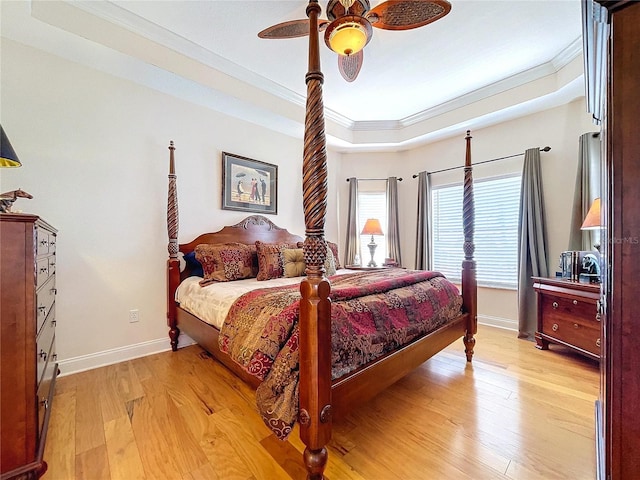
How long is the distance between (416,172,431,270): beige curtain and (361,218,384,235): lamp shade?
0.63m

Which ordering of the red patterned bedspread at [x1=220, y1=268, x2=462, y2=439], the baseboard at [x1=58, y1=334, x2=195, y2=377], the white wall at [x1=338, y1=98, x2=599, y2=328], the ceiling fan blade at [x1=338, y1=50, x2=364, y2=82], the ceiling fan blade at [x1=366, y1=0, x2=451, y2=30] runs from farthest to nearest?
the white wall at [x1=338, y1=98, x2=599, y2=328] → the baseboard at [x1=58, y1=334, x2=195, y2=377] → the ceiling fan blade at [x1=338, y1=50, x2=364, y2=82] → the ceiling fan blade at [x1=366, y1=0, x2=451, y2=30] → the red patterned bedspread at [x1=220, y1=268, x2=462, y2=439]

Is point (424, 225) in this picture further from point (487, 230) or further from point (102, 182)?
point (102, 182)

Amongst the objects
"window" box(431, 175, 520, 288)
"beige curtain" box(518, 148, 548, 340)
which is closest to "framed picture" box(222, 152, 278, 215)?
"window" box(431, 175, 520, 288)

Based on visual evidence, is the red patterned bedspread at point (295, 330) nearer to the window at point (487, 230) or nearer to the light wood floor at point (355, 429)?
the light wood floor at point (355, 429)

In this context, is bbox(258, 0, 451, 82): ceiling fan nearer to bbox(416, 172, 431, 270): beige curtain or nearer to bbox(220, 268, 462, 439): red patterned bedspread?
bbox(220, 268, 462, 439): red patterned bedspread

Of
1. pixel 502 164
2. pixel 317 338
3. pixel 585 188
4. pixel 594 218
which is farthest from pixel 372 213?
pixel 317 338

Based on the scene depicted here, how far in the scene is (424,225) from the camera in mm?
4250

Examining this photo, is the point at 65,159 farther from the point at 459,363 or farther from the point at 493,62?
the point at 493,62

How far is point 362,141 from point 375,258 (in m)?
1.95

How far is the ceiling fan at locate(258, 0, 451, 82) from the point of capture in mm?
1665

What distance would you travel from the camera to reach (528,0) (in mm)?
2129

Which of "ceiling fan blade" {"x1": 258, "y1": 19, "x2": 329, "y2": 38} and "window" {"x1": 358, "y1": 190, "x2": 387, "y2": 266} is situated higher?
"ceiling fan blade" {"x1": 258, "y1": 19, "x2": 329, "y2": 38}

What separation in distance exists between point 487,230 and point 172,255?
A: 3.97 metres

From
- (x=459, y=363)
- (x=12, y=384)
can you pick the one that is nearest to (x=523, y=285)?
(x=459, y=363)
